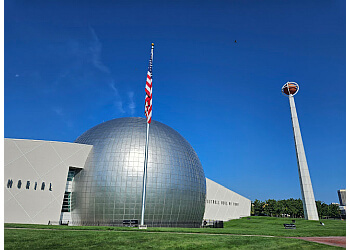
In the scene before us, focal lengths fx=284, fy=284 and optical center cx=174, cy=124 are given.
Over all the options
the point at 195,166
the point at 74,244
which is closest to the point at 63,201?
the point at 195,166

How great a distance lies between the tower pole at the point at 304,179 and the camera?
5738 centimetres

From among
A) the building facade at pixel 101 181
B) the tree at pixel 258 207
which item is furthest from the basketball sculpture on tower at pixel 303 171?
the tree at pixel 258 207

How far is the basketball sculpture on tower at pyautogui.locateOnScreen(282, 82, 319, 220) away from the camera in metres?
57.4

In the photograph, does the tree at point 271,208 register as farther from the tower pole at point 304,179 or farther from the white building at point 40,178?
the white building at point 40,178

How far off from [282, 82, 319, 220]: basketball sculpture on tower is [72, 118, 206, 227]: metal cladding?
29.0 metres

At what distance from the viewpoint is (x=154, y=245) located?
633 inches

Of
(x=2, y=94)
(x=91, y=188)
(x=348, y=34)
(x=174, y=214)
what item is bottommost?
(x=174, y=214)

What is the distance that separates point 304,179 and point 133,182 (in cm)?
4061

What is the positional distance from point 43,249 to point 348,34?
17.4 meters

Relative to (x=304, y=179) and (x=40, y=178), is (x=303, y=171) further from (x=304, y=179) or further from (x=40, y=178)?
(x=40, y=178)

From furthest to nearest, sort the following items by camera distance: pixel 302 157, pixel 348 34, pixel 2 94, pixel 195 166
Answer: pixel 302 157 < pixel 195 166 < pixel 2 94 < pixel 348 34

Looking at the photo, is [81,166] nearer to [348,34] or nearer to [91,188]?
[91,188]

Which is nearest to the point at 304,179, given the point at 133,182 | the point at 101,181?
the point at 133,182

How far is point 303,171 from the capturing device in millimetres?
59906
